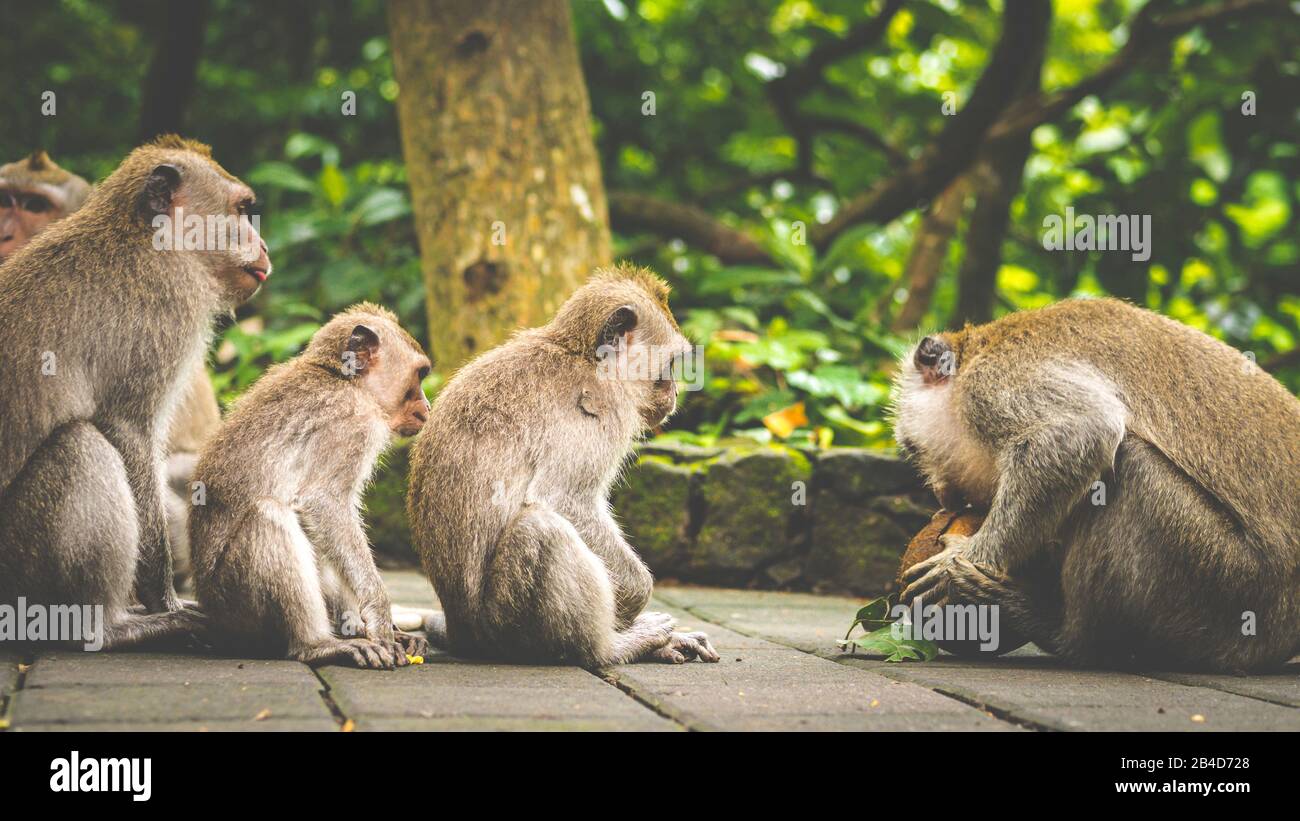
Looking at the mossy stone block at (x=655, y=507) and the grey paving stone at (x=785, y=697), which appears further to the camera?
the mossy stone block at (x=655, y=507)

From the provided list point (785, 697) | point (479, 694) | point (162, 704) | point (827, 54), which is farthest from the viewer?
point (827, 54)

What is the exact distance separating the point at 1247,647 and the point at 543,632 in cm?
254

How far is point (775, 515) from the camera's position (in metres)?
6.92

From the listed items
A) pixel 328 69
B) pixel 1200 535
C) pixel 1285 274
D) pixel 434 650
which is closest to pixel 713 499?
pixel 434 650

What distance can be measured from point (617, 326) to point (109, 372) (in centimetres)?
184

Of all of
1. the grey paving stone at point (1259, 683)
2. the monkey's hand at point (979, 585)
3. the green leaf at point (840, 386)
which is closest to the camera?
the grey paving stone at point (1259, 683)

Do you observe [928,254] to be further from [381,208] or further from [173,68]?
[173,68]

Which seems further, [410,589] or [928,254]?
[928,254]

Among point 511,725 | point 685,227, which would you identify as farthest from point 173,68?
point 511,725

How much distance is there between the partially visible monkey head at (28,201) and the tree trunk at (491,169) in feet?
7.16

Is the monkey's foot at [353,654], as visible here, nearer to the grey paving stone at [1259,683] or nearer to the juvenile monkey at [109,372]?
the juvenile monkey at [109,372]

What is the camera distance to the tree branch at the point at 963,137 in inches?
355

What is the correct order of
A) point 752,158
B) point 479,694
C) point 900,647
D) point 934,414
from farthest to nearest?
point 752,158, point 934,414, point 900,647, point 479,694

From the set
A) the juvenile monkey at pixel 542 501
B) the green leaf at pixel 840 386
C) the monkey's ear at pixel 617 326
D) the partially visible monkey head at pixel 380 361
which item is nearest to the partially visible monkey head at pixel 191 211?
the partially visible monkey head at pixel 380 361
